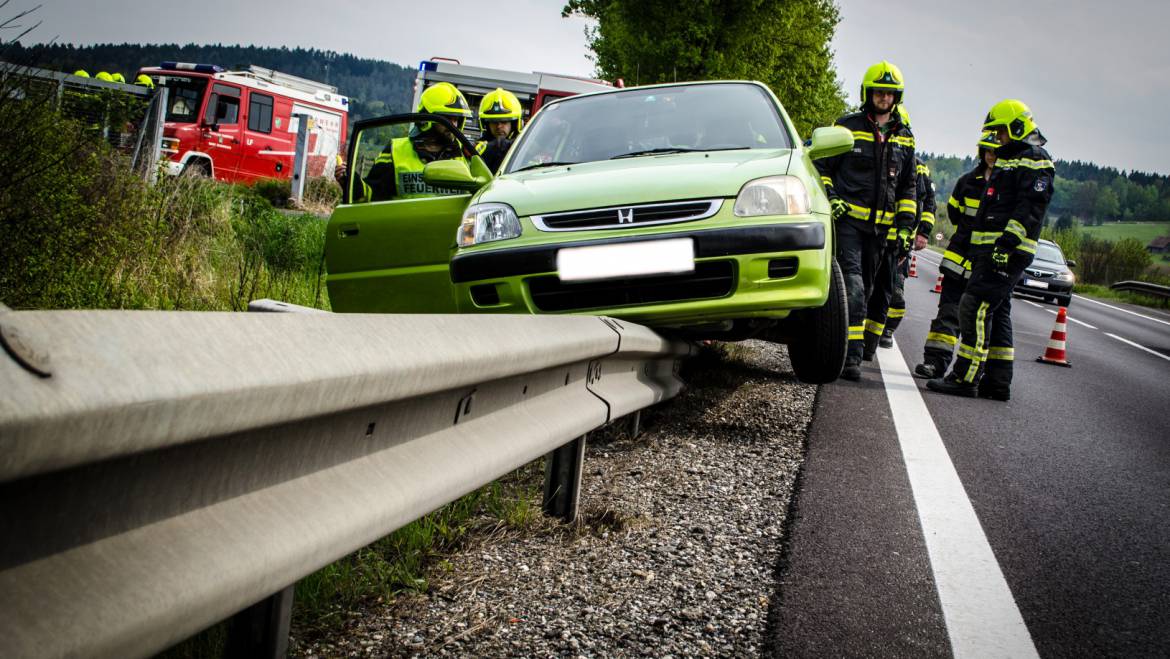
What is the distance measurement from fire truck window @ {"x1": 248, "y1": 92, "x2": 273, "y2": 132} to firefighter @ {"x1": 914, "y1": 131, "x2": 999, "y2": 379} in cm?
1528

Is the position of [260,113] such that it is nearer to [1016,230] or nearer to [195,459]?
[1016,230]

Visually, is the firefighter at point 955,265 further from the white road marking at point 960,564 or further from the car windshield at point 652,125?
the car windshield at point 652,125

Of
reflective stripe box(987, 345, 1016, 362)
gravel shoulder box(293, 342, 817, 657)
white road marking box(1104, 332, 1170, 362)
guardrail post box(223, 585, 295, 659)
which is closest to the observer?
guardrail post box(223, 585, 295, 659)

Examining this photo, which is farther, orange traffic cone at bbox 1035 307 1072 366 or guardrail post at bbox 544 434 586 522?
orange traffic cone at bbox 1035 307 1072 366

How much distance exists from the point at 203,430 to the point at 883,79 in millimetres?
6795

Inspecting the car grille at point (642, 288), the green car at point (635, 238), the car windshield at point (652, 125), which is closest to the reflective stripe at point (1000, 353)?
the green car at point (635, 238)

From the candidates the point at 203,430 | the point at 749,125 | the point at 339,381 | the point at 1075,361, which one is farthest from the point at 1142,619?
the point at 1075,361

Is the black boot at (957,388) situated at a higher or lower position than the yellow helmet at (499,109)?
lower

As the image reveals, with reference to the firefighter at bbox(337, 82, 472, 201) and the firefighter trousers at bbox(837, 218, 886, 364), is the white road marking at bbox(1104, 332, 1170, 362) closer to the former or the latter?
the firefighter trousers at bbox(837, 218, 886, 364)

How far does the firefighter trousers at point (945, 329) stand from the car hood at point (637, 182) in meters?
3.37

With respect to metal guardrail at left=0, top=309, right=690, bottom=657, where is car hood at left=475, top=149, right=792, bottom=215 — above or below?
above

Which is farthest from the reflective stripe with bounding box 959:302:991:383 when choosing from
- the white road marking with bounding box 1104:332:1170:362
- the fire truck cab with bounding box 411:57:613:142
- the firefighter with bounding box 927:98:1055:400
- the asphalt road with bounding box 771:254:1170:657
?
the fire truck cab with bounding box 411:57:613:142

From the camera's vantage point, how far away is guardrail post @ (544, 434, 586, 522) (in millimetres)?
2932

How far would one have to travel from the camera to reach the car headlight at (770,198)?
411cm
